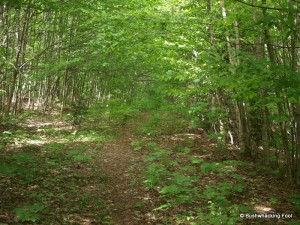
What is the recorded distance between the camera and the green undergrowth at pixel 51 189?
16.0ft

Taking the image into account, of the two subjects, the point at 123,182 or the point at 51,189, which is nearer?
the point at 51,189

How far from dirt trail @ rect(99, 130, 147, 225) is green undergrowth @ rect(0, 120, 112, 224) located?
9.5 inches

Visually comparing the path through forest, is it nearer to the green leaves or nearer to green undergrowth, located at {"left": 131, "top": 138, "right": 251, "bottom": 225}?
green undergrowth, located at {"left": 131, "top": 138, "right": 251, "bottom": 225}

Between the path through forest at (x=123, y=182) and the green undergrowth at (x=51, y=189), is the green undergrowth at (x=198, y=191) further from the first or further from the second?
the green undergrowth at (x=51, y=189)

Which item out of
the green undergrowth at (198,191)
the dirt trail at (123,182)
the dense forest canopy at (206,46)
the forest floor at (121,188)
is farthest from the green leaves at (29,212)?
the dense forest canopy at (206,46)

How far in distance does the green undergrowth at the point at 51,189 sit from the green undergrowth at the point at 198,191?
1.43 m

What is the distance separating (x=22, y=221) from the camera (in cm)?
455

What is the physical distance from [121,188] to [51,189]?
1774 millimetres

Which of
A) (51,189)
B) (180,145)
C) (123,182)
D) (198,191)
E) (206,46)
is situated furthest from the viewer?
(180,145)

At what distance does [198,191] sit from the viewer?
674 cm

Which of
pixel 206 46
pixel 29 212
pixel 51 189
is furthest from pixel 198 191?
pixel 206 46

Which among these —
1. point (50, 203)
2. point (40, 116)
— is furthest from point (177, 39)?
point (40, 116)

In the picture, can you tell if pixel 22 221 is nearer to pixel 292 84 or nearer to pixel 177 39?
pixel 292 84

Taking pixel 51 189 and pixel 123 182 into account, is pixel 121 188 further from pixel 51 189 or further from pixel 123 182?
pixel 51 189
